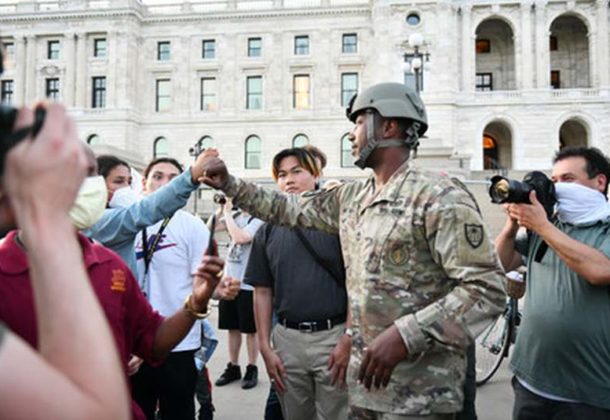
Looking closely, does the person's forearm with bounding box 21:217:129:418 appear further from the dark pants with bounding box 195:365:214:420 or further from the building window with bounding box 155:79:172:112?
the building window with bounding box 155:79:172:112

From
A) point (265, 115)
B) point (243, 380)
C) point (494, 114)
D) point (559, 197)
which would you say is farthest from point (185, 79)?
point (559, 197)

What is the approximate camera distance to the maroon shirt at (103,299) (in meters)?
1.67

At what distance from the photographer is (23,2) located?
42.5 metres

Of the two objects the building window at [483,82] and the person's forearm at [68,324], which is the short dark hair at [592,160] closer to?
the person's forearm at [68,324]

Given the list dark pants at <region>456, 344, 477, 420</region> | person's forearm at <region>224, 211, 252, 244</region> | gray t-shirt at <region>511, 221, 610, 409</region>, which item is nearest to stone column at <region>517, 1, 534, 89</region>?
person's forearm at <region>224, 211, 252, 244</region>

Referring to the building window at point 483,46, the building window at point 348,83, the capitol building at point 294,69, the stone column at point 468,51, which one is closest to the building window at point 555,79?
the capitol building at point 294,69

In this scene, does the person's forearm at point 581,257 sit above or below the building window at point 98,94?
below

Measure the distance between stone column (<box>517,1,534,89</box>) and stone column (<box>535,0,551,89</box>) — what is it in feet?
1.48

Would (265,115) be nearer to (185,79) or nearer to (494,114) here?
(185,79)

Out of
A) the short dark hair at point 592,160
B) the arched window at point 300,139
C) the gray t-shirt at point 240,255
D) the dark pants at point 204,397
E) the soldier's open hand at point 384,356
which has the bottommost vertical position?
the dark pants at point 204,397

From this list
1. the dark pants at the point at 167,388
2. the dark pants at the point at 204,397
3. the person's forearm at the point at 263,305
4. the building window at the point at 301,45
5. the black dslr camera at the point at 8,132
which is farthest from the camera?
the building window at the point at 301,45

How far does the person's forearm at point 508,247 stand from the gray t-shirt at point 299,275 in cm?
108

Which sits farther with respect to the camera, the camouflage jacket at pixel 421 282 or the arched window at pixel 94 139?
the arched window at pixel 94 139

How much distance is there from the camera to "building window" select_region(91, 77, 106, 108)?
133 ft
